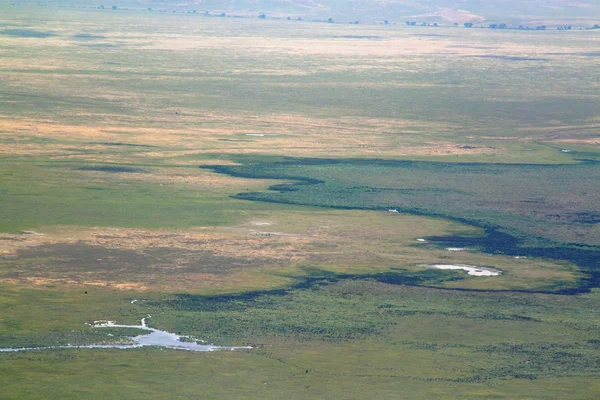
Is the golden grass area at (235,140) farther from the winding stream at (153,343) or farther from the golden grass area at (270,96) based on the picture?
the winding stream at (153,343)

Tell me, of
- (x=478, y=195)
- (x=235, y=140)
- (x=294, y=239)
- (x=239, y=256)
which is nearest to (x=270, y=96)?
(x=235, y=140)

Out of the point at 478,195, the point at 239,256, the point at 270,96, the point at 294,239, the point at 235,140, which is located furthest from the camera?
the point at 270,96

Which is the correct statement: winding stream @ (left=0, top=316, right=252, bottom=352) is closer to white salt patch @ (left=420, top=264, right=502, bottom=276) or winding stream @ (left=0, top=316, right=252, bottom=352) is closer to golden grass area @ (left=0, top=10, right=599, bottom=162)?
white salt patch @ (left=420, top=264, right=502, bottom=276)

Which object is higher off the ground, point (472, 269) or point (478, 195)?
point (472, 269)

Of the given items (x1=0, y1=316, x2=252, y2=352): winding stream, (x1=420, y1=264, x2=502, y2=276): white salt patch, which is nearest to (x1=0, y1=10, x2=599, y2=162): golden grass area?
(x1=420, y1=264, x2=502, y2=276): white salt patch

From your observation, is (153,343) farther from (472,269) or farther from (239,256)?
(472,269)

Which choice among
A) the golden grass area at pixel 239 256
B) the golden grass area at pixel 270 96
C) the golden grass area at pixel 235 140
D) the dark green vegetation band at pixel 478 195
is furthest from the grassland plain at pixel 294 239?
the golden grass area at pixel 270 96

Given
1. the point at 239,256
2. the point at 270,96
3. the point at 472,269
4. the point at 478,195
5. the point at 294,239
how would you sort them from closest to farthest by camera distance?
the point at 472,269 → the point at 239,256 → the point at 294,239 → the point at 478,195 → the point at 270,96

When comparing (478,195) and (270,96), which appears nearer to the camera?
(478,195)
